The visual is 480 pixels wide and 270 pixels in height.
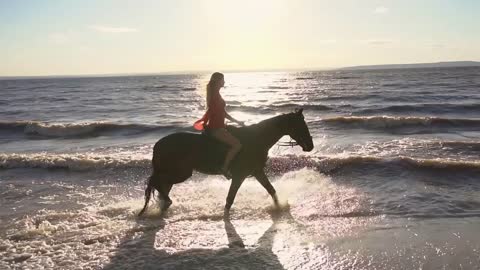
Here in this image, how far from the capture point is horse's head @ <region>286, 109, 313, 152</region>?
878cm

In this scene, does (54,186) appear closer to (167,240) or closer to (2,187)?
(2,187)

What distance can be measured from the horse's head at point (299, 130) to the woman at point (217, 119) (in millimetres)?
1152

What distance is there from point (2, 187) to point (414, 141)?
1581cm

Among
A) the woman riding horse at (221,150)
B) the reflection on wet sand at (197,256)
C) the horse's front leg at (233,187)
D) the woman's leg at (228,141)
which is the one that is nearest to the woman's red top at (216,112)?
the woman's leg at (228,141)

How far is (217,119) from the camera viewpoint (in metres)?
8.27

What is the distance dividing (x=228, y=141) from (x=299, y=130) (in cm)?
149

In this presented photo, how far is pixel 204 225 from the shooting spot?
8.44 meters

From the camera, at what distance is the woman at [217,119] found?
7992 mm

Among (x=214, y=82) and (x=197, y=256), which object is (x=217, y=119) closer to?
(x=214, y=82)

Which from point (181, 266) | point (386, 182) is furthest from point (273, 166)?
point (181, 266)

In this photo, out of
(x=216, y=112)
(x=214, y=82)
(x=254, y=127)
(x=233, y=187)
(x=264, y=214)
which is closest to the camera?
(x=214, y=82)

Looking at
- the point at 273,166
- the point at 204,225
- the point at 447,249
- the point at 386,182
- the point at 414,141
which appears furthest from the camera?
the point at 414,141

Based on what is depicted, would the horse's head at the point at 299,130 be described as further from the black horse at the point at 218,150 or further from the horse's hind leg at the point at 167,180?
the horse's hind leg at the point at 167,180

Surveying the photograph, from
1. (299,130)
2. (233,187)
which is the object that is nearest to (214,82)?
(299,130)
